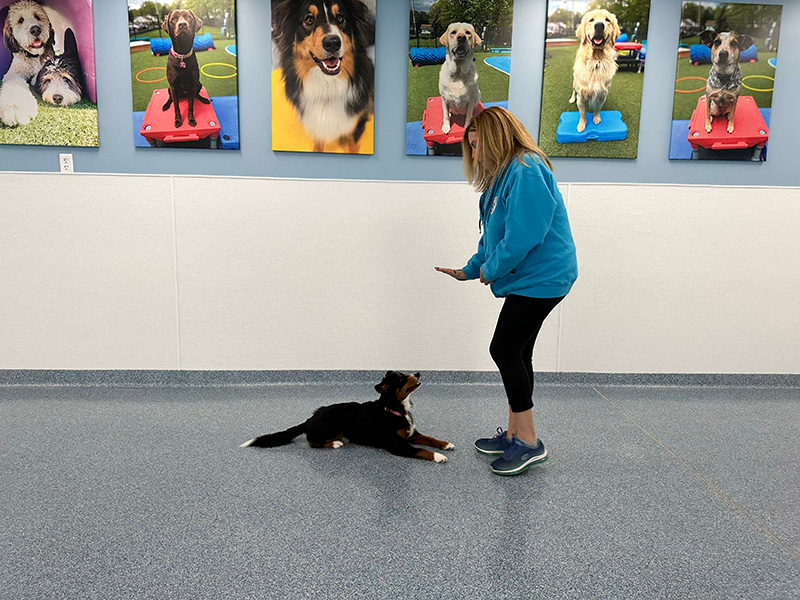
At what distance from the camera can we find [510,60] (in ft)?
10.4

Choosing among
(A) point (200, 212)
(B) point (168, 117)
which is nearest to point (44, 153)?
(B) point (168, 117)

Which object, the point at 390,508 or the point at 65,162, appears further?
the point at 65,162

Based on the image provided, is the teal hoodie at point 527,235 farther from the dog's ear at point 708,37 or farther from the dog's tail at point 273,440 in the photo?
the dog's ear at point 708,37

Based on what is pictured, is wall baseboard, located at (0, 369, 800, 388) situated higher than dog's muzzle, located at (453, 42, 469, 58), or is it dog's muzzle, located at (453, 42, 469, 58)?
dog's muzzle, located at (453, 42, 469, 58)

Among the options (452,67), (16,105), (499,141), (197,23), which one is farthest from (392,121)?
(16,105)

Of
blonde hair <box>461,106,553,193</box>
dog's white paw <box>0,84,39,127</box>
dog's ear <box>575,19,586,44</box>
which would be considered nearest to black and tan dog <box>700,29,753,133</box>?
dog's ear <box>575,19,586,44</box>

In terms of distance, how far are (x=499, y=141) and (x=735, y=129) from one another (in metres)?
2.01

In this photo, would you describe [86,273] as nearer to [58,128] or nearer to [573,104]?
[58,128]

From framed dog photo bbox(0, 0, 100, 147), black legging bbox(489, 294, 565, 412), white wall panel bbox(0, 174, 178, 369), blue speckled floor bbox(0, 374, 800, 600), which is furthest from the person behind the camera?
framed dog photo bbox(0, 0, 100, 147)

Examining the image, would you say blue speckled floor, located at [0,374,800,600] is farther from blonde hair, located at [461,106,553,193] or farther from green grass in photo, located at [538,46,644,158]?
green grass in photo, located at [538,46,644,158]

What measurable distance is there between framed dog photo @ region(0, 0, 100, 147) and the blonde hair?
2206 millimetres

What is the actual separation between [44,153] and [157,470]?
2.02 metres

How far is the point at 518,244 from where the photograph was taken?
1.88m

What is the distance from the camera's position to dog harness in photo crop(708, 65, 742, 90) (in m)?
3.19
